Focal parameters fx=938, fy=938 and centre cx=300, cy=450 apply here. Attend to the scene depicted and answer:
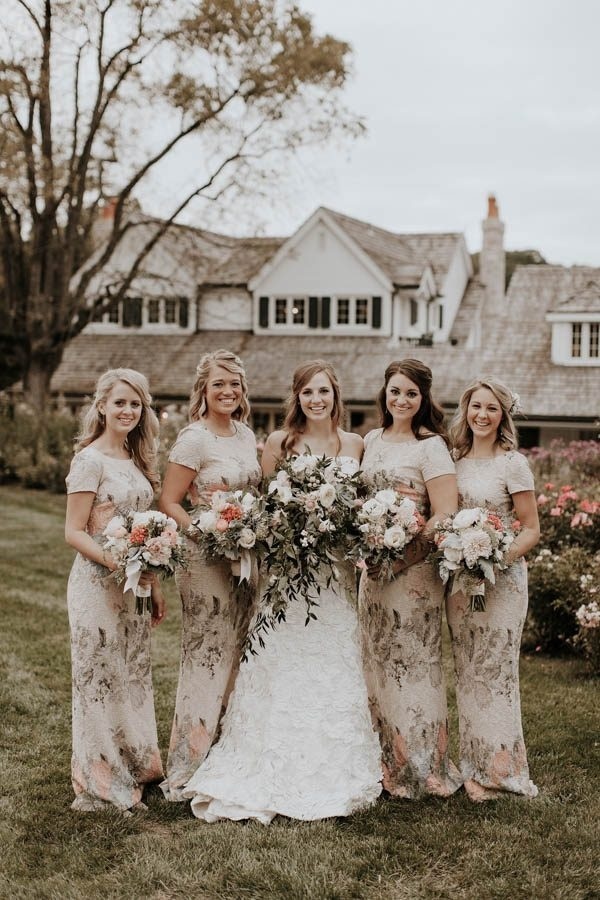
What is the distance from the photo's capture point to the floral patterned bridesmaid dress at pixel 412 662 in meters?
5.41

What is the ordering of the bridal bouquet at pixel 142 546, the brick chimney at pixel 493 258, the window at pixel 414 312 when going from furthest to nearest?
the brick chimney at pixel 493 258 → the window at pixel 414 312 → the bridal bouquet at pixel 142 546

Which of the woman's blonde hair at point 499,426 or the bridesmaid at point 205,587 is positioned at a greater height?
the woman's blonde hair at point 499,426

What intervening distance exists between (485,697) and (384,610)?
0.76 m

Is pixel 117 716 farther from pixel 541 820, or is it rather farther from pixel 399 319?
pixel 399 319

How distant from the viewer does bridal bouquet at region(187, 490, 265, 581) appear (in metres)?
5.03

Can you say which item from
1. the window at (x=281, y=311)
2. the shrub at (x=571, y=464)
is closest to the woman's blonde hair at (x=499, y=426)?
the shrub at (x=571, y=464)

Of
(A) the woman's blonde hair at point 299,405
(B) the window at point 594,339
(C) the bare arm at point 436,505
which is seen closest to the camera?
(C) the bare arm at point 436,505

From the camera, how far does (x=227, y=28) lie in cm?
2298

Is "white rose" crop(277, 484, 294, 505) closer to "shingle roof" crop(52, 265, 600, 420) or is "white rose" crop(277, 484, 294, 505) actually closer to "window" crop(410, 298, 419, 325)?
"shingle roof" crop(52, 265, 600, 420)

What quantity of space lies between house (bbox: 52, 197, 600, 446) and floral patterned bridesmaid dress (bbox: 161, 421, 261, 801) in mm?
20967

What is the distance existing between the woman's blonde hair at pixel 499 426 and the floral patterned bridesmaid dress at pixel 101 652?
188 cm

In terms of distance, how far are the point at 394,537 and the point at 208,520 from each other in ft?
3.29

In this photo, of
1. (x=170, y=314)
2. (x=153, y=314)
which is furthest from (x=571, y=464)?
(x=153, y=314)

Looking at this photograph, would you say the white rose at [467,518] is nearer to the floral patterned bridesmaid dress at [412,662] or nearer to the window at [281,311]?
the floral patterned bridesmaid dress at [412,662]
